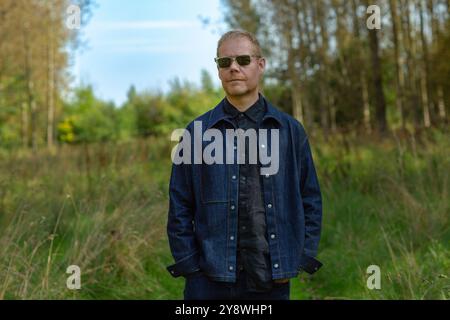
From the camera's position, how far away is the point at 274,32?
22844 mm

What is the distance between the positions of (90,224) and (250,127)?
290 centimetres

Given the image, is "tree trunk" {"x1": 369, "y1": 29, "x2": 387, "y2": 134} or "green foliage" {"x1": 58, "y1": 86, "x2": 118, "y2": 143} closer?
"tree trunk" {"x1": 369, "y1": 29, "x2": 387, "y2": 134}

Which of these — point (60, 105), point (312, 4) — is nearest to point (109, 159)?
point (312, 4)

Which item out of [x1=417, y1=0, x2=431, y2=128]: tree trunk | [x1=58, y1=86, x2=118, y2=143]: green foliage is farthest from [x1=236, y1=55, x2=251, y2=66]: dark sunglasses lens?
[x1=58, y1=86, x2=118, y2=143]: green foliage

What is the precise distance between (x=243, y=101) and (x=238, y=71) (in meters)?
0.13

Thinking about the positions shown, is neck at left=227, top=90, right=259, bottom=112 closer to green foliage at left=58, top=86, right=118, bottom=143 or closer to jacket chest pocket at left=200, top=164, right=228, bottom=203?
jacket chest pocket at left=200, top=164, right=228, bottom=203

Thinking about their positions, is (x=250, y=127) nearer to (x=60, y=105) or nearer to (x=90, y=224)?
(x=90, y=224)

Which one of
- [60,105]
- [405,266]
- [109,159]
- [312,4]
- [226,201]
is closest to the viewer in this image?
[226,201]

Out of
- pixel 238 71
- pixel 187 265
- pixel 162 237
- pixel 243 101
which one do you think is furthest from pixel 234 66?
pixel 162 237

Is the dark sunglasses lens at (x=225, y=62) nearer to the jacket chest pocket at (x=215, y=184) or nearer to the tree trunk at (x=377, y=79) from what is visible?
the jacket chest pocket at (x=215, y=184)

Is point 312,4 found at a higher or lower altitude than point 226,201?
higher

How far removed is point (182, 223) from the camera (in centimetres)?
224

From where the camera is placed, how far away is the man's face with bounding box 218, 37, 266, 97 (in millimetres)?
2193

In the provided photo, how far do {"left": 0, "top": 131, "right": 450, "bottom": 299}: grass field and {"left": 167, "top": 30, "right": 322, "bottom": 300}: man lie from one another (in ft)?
3.59
